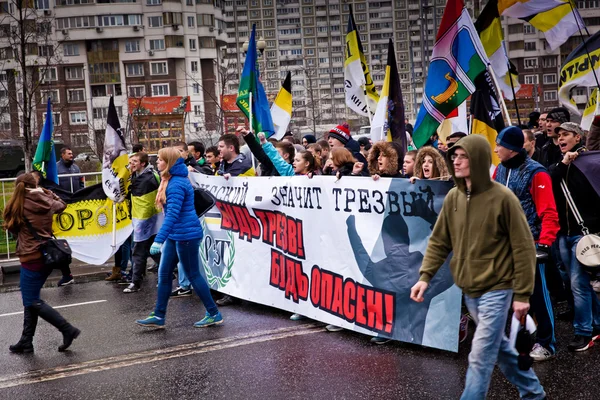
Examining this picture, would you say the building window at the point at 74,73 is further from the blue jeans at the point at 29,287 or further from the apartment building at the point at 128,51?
the blue jeans at the point at 29,287

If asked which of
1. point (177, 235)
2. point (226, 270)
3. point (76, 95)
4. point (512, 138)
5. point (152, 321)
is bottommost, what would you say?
point (152, 321)

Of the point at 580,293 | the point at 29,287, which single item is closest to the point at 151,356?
the point at 29,287

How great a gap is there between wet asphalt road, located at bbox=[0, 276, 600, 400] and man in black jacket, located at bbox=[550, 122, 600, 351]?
0.20 metres

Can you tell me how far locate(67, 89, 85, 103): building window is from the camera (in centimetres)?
7994

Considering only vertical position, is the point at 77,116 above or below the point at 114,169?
above

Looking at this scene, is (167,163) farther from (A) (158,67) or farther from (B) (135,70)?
(B) (135,70)

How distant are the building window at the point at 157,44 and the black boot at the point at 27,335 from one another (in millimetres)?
76156

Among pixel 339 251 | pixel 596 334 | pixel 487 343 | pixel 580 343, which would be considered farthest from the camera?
pixel 339 251

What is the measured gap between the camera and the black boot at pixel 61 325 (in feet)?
24.1

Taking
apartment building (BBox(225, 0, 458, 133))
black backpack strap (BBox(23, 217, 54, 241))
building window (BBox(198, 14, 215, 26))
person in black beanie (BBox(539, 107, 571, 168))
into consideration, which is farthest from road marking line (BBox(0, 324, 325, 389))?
apartment building (BBox(225, 0, 458, 133))

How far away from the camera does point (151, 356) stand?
6898 mm

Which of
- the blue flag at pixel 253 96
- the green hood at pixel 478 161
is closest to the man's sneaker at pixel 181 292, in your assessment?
the blue flag at pixel 253 96

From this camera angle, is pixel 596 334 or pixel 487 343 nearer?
pixel 487 343

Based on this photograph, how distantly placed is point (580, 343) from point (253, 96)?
6072mm
